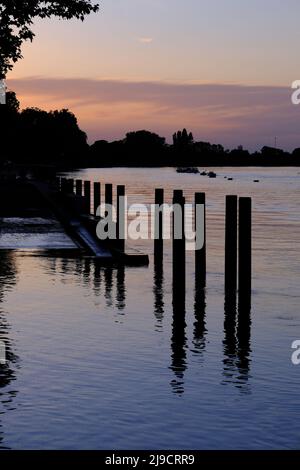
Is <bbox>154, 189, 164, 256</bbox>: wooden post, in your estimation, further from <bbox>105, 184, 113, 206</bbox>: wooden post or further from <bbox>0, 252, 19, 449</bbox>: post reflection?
<bbox>0, 252, 19, 449</bbox>: post reflection

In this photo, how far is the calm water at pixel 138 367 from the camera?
10.7 metres

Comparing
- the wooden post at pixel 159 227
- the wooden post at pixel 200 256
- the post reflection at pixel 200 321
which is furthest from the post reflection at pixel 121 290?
the wooden post at pixel 159 227

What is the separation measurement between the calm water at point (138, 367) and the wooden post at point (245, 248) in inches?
13.9

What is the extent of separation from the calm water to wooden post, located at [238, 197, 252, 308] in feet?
1.15

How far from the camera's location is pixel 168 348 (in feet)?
50.8

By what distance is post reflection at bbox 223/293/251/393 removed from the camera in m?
13.4

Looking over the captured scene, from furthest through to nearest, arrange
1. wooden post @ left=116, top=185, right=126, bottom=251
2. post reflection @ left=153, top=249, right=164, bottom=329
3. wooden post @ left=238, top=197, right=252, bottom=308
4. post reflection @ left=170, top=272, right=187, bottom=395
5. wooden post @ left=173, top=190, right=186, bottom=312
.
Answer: wooden post @ left=116, top=185, right=126, bottom=251 → wooden post @ left=173, top=190, right=186, bottom=312 → wooden post @ left=238, top=197, right=252, bottom=308 → post reflection @ left=153, top=249, right=164, bottom=329 → post reflection @ left=170, top=272, right=187, bottom=395

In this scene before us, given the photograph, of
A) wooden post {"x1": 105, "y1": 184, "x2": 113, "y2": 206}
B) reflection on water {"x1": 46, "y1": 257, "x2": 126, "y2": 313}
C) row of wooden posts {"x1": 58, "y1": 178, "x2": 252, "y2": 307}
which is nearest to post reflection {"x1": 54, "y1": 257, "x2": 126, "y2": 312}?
reflection on water {"x1": 46, "y1": 257, "x2": 126, "y2": 313}

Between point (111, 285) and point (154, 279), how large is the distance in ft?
7.45

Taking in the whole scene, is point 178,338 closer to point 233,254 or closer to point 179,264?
point 233,254

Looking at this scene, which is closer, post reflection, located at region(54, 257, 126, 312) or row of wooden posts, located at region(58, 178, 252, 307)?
row of wooden posts, located at region(58, 178, 252, 307)

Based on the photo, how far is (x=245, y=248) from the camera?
67.1 ft
